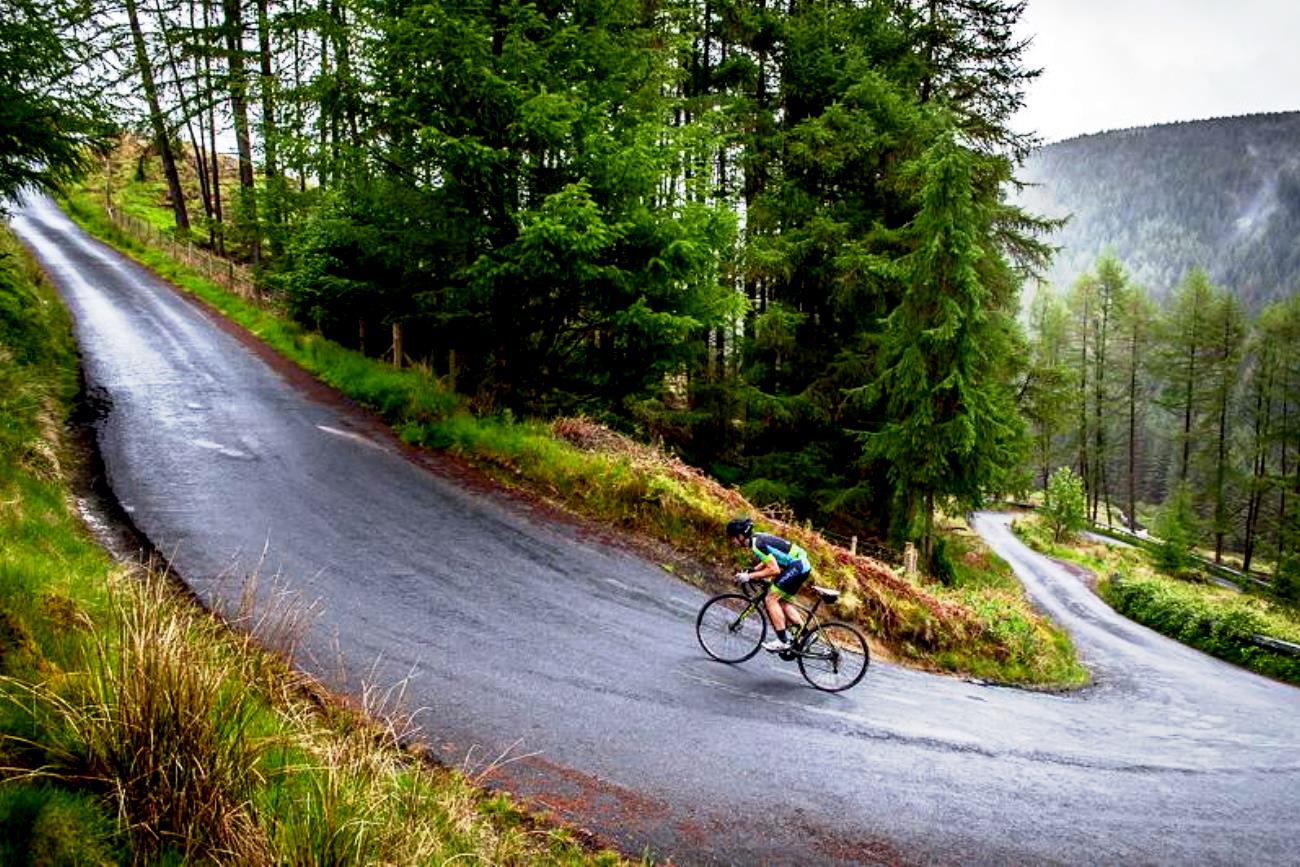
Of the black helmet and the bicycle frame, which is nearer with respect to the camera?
the bicycle frame

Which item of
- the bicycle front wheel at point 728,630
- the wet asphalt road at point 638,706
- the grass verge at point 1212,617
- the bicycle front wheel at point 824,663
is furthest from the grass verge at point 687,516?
Answer: the grass verge at point 1212,617

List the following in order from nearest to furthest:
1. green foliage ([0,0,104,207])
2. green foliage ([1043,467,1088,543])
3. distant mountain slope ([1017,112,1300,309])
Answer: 1. green foliage ([0,0,104,207])
2. green foliage ([1043,467,1088,543])
3. distant mountain slope ([1017,112,1300,309])

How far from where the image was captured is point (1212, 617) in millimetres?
24531

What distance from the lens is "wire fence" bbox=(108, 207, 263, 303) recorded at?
25266 millimetres

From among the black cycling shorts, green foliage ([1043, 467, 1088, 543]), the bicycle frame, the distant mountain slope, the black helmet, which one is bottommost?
green foliage ([1043, 467, 1088, 543])

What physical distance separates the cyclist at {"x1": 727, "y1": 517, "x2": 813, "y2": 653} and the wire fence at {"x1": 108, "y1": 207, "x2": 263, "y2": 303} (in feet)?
69.0

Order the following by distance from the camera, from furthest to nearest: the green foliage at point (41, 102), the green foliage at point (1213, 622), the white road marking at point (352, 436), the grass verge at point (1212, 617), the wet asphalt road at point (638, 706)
→ the grass verge at point (1212, 617)
the green foliage at point (1213, 622)
the white road marking at point (352, 436)
the green foliage at point (41, 102)
the wet asphalt road at point (638, 706)

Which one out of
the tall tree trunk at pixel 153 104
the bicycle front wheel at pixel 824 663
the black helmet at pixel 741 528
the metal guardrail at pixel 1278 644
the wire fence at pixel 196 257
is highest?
the tall tree trunk at pixel 153 104

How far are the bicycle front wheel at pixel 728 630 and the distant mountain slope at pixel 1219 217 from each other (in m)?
161

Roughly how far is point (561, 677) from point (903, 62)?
63.1ft

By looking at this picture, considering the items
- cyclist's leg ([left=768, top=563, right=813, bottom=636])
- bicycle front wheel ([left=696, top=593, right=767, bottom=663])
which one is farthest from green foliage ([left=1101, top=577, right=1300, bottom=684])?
bicycle front wheel ([left=696, top=593, right=767, bottom=663])

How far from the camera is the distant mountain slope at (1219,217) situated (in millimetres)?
145250

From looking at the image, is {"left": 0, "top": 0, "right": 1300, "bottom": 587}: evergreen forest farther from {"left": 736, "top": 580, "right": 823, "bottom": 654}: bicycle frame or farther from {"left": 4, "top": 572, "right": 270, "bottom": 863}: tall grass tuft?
{"left": 4, "top": 572, "right": 270, "bottom": 863}: tall grass tuft

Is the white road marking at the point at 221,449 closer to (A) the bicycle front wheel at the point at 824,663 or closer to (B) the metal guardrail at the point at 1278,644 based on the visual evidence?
(A) the bicycle front wheel at the point at 824,663
